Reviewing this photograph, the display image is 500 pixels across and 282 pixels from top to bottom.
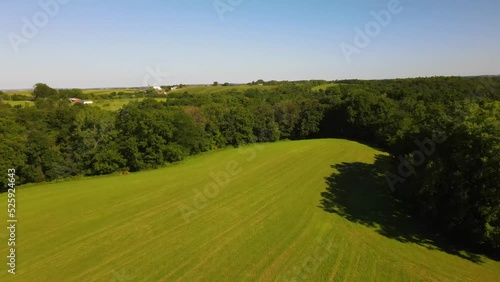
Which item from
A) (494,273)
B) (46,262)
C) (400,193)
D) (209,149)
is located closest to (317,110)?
(209,149)

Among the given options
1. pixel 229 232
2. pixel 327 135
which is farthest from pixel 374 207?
pixel 327 135

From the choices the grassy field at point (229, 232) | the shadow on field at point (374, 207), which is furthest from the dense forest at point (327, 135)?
the grassy field at point (229, 232)

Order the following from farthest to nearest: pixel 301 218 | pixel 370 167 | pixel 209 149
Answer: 1. pixel 209 149
2. pixel 370 167
3. pixel 301 218

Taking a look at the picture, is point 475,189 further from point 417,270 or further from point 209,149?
point 209,149

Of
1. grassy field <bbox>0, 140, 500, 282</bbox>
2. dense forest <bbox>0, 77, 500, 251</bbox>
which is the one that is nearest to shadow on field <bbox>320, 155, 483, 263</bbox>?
grassy field <bbox>0, 140, 500, 282</bbox>

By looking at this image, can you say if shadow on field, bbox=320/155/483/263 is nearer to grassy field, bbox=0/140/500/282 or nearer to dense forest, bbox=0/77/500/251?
grassy field, bbox=0/140/500/282

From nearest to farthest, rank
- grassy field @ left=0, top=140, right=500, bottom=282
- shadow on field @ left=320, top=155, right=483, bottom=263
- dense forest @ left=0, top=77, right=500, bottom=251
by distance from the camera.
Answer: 1. grassy field @ left=0, top=140, right=500, bottom=282
2. dense forest @ left=0, top=77, right=500, bottom=251
3. shadow on field @ left=320, top=155, right=483, bottom=263
